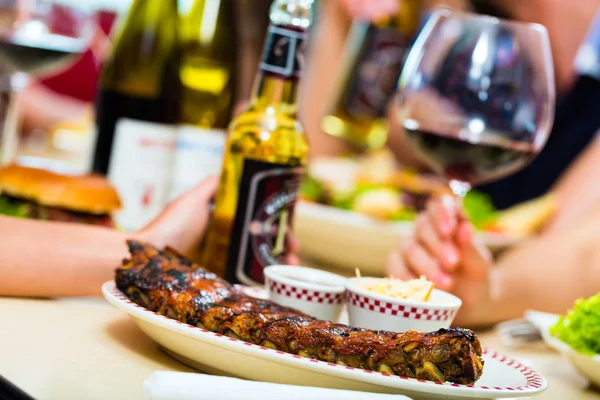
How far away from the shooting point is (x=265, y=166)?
1.02 metres

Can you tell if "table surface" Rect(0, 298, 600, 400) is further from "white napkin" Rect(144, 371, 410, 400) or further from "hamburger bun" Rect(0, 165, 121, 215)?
"hamburger bun" Rect(0, 165, 121, 215)

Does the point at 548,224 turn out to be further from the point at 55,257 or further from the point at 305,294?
the point at 55,257

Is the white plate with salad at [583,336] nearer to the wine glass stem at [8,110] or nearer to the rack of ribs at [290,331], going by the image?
the rack of ribs at [290,331]

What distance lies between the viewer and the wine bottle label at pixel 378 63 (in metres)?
1.99

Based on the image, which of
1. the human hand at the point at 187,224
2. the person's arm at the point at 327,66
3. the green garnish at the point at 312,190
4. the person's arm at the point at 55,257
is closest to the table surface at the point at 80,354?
the person's arm at the point at 55,257

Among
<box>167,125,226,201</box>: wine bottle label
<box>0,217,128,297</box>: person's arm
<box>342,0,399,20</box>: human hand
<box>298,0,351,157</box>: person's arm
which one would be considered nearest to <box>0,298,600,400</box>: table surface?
<box>0,217,128,297</box>: person's arm

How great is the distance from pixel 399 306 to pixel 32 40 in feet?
4.55

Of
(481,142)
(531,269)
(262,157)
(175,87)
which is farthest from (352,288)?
(175,87)

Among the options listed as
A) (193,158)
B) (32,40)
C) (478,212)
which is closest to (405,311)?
(193,158)

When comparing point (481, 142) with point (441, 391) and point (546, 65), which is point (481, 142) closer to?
point (546, 65)

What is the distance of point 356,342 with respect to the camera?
0.64 meters

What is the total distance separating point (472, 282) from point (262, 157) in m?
0.41

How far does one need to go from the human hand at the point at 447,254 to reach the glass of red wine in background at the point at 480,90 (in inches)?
3.5

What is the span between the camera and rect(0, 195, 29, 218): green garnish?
1.22 metres
